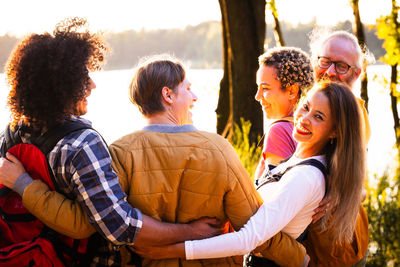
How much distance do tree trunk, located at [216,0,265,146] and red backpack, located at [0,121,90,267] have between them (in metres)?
4.15

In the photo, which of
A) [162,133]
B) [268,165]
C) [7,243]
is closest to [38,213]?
[7,243]

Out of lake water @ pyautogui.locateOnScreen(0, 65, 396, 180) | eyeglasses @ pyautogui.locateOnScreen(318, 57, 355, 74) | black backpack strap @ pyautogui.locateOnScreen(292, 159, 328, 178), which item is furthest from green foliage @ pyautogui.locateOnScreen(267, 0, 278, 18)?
black backpack strap @ pyautogui.locateOnScreen(292, 159, 328, 178)

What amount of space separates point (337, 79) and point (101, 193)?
1.62 metres

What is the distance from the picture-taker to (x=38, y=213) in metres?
1.84

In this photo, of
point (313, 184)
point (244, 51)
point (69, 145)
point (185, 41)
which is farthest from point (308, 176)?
point (185, 41)

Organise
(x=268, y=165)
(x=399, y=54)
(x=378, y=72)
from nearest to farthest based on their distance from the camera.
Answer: (x=268, y=165) < (x=399, y=54) < (x=378, y=72)

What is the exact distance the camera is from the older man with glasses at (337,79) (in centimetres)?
219

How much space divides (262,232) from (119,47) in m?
11.6

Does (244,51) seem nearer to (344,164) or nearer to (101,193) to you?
(344,164)

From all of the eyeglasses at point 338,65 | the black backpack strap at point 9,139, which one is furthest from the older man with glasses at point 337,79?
the black backpack strap at point 9,139

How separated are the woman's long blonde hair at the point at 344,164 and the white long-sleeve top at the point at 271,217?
80 mm

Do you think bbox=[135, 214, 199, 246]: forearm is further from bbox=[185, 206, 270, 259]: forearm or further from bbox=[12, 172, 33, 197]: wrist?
bbox=[12, 172, 33, 197]: wrist

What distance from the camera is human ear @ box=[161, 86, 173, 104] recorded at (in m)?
2.03

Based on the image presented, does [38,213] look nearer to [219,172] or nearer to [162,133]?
[162,133]
